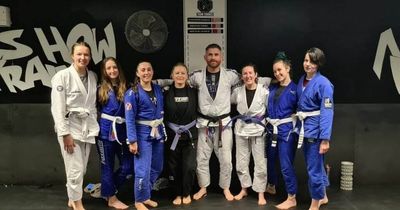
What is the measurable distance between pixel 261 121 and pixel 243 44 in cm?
88

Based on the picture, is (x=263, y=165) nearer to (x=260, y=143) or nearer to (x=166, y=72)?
(x=260, y=143)

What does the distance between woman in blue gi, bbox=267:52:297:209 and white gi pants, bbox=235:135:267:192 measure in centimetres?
15

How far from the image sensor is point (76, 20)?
3.82 m

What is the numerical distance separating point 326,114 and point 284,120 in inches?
16.4

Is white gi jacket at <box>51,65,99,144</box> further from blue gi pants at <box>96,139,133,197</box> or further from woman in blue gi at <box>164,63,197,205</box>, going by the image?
woman in blue gi at <box>164,63,197,205</box>

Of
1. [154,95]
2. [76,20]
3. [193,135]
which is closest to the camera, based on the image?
[154,95]

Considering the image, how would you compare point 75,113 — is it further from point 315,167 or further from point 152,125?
point 315,167

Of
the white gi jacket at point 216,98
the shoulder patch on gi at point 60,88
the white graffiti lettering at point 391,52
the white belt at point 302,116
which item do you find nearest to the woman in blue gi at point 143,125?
the white gi jacket at point 216,98

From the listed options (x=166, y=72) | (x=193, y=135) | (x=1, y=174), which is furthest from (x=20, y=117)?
(x=193, y=135)

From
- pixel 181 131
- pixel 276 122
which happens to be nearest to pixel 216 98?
pixel 181 131

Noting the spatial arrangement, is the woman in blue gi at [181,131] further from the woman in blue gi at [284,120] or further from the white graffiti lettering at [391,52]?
the white graffiti lettering at [391,52]

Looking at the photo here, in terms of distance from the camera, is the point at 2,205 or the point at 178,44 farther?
the point at 178,44

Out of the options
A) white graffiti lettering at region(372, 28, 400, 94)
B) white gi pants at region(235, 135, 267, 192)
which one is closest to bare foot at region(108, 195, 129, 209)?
white gi pants at region(235, 135, 267, 192)

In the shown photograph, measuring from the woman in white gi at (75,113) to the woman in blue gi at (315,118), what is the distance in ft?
5.74
